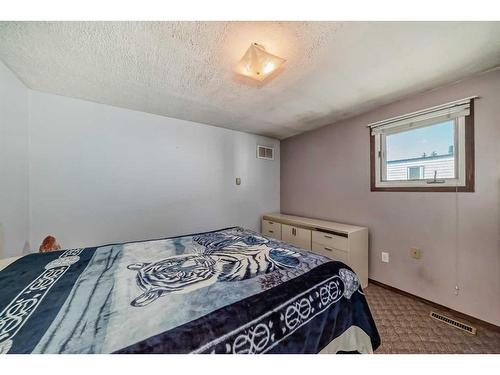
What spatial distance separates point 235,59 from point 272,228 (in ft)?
8.05

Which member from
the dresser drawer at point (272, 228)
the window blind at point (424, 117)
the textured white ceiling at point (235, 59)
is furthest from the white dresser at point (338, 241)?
the textured white ceiling at point (235, 59)

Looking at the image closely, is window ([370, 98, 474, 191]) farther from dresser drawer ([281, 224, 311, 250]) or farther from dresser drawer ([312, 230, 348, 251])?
dresser drawer ([281, 224, 311, 250])

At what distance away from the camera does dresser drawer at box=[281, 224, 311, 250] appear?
99.0 inches

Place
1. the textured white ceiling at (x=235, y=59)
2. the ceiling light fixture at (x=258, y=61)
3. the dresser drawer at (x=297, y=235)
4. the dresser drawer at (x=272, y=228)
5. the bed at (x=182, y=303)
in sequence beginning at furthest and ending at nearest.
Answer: the dresser drawer at (x=272, y=228) → the dresser drawer at (x=297, y=235) → the ceiling light fixture at (x=258, y=61) → the textured white ceiling at (x=235, y=59) → the bed at (x=182, y=303)

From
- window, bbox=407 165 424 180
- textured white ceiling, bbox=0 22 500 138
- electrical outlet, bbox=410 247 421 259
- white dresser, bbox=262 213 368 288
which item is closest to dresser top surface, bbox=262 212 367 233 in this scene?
white dresser, bbox=262 213 368 288

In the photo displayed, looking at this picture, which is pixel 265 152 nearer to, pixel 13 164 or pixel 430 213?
pixel 430 213

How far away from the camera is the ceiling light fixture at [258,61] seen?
124 cm

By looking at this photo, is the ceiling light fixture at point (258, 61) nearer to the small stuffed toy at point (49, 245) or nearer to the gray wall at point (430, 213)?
the gray wall at point (430, 213)

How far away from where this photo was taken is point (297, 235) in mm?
2645

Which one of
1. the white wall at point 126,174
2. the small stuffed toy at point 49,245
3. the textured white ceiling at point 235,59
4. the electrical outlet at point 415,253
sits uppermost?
the textured white ceiling at point 235,59

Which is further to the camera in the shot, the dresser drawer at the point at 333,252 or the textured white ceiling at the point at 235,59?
the dresser drawer at the point at 333,252

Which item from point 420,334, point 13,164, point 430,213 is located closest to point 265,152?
point 430,213

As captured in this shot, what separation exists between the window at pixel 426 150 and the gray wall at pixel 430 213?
0.22 ft

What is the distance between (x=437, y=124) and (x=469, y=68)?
0.49 meters
